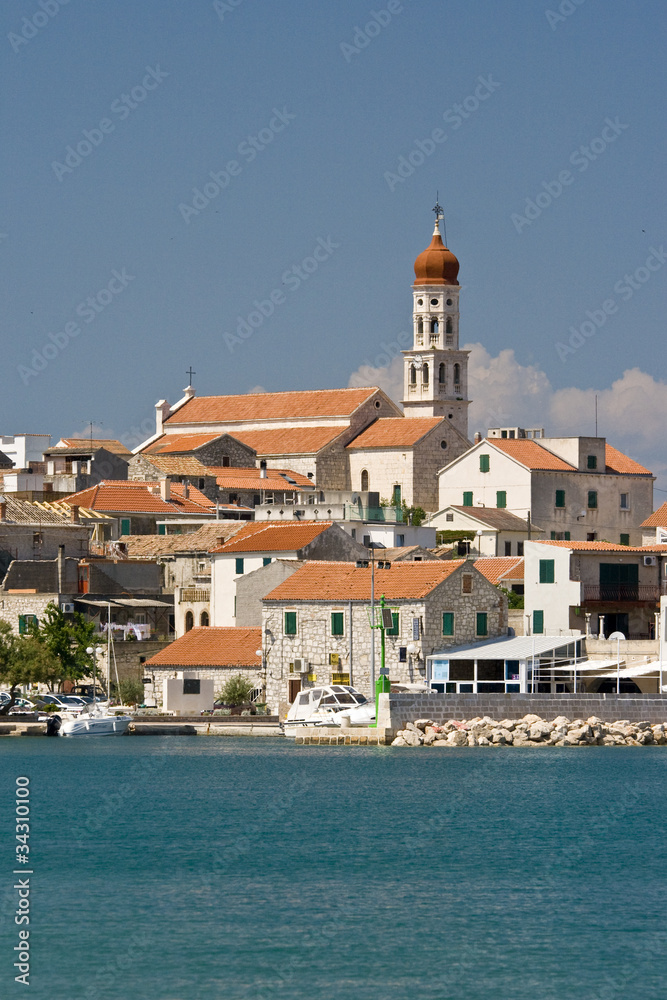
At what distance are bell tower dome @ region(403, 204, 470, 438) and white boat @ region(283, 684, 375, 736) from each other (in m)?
59.2

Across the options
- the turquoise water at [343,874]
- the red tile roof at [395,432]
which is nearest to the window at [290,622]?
the turquoise water at [343,874]

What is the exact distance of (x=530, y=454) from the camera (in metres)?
86.2

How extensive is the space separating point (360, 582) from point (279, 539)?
8.91 metres

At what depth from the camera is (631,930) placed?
2902 cm

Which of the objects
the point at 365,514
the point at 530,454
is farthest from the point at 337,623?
the point at 530,454

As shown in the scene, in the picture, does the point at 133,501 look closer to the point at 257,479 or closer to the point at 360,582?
the point at 257,479

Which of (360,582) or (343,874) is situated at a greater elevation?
(360,582)

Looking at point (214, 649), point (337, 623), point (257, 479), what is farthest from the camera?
point (257, 479)

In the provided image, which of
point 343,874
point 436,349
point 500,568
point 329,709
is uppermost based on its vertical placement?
point 436,349

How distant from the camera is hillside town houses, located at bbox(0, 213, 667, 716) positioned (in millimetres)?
57562

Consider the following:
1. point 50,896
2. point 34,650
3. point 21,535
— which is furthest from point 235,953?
point 21,535

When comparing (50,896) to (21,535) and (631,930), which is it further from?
(21,535)

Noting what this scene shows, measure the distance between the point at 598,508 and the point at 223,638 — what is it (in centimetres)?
2951

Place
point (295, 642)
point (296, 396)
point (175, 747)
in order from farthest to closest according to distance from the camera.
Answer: point (296, 396) → point (295, 642) → point (175, 747)
